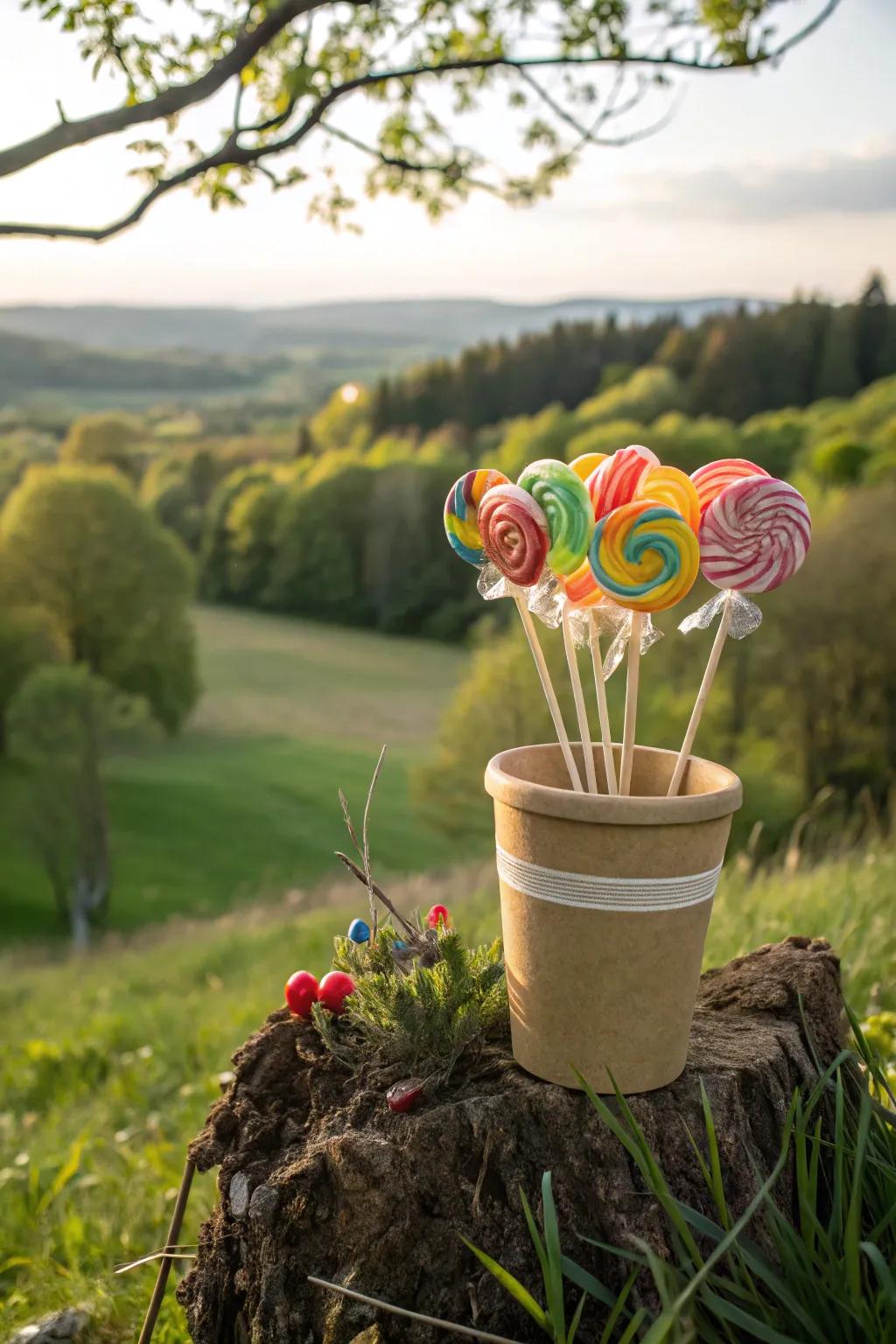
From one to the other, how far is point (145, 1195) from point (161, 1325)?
101 cm

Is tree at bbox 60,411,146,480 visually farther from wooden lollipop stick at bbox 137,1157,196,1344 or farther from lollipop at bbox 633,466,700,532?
lollipop at bbox 633,466,700,532

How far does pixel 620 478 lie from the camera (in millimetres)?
1843

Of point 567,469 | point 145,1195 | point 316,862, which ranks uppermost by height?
point 567,469

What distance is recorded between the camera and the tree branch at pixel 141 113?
3625 millimetres

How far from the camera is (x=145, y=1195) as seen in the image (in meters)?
3.31

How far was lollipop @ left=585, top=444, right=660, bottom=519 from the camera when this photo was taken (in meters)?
1.84

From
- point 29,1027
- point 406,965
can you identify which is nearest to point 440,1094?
point 406,965

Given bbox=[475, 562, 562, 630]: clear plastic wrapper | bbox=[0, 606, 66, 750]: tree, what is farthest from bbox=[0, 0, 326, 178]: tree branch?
bbox=[0, 606, 66, 750]: tree

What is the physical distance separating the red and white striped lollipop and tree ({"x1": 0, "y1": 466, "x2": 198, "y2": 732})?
2267 cm

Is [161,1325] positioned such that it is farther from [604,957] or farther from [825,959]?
[825,959]

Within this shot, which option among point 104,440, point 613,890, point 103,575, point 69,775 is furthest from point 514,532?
point 104,440

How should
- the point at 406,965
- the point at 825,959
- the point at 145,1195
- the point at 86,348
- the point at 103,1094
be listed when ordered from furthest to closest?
the point at 86,348 < the point at 103,1094 < the point at 145,1195 < the point at 825,959 < the point at 406,965

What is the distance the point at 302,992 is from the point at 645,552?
46.9 inches

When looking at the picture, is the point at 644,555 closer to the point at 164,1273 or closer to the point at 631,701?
the point at 631,701
